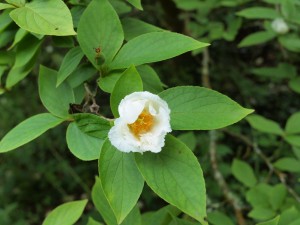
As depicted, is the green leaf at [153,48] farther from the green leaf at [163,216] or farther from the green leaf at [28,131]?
the green leaf at [163,216]

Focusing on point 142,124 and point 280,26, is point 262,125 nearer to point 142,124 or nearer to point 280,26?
point 280,26

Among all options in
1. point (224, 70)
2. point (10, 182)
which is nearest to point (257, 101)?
point (224, 70)

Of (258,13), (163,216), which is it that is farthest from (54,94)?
(258,13)

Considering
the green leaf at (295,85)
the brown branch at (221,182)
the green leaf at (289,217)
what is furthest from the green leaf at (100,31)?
the green leaf at (295,85)

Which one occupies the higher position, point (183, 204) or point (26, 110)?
point (183, 204)

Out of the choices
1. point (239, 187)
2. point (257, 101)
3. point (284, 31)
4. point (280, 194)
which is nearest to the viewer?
point (280, 194)

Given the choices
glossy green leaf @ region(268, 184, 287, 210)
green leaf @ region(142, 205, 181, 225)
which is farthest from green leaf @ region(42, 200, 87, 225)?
glossy green leaf @ region(268, 184, 287, 210)

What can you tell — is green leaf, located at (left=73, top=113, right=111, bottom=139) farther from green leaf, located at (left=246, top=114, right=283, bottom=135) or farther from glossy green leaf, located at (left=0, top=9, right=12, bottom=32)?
green leaf, located at (left=246, top=114, right=283, bottom=135)

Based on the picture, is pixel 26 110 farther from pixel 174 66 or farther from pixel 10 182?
pixel 174 66

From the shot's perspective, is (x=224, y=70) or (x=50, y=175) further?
(x=224, y=70)
